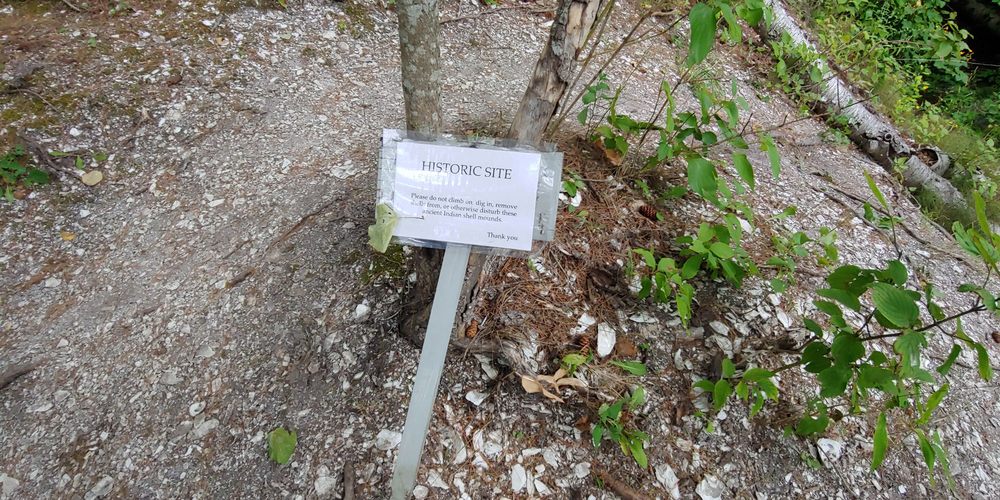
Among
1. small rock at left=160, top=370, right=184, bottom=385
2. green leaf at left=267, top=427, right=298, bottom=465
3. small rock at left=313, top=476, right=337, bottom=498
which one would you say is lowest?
small rock at left=160, top=370, right=184, bottom=385

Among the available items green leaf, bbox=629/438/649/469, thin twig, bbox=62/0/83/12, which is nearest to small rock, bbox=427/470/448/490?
green leaf, bbox=629/438/649/469

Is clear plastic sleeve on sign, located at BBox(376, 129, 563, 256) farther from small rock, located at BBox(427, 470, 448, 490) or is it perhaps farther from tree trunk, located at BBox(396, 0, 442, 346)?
small rock, located at BBox(427, 470, 448, 490)

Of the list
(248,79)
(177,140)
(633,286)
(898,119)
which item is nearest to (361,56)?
(248,79)

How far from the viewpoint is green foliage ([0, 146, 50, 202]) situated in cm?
259

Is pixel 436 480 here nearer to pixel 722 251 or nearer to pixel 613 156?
pixel 722 251

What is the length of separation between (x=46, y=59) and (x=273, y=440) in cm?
310

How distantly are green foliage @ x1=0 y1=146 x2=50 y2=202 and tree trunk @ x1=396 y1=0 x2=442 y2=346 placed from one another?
2.34 meters

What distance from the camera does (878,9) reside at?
5906mm

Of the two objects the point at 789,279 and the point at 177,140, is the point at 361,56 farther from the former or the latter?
the point at 789,279

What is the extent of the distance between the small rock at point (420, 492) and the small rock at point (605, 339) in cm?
84

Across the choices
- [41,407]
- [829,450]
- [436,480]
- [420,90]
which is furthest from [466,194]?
[41,407]

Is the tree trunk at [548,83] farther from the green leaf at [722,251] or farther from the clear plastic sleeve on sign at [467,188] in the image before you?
the green leaf at [722,251]

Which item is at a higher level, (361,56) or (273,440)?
(361,56)

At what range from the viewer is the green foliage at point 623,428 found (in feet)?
5.60
